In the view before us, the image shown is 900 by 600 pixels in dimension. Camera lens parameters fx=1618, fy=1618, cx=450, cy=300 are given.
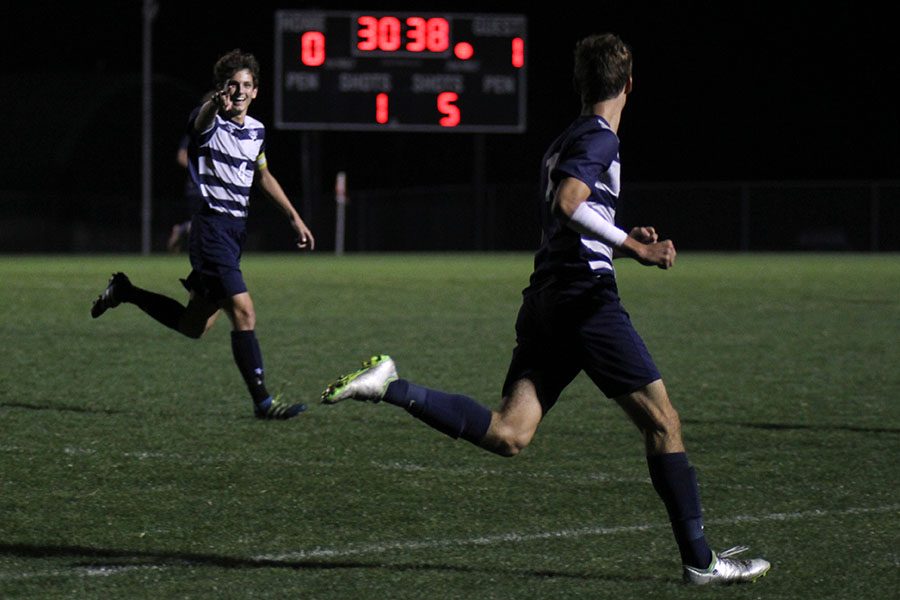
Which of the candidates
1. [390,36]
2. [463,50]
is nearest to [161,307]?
[390,36]

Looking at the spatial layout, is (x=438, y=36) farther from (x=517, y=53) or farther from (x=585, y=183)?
(x=585, y=183)

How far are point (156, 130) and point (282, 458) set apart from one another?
48.1m

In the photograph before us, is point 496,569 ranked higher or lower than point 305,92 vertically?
lower

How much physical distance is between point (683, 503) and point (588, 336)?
0.62 metres

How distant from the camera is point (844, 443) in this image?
330 inches

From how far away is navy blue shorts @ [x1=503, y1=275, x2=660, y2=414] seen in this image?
17.2 feet

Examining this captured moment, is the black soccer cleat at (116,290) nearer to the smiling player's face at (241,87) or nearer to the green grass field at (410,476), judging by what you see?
the green grass field at (410,476)

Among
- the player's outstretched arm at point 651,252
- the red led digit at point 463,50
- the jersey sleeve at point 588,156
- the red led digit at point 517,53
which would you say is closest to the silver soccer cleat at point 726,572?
the player's outstretched arm at point 651,252

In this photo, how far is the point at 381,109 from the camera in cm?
3397

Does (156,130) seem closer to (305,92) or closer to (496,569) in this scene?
(305,92)

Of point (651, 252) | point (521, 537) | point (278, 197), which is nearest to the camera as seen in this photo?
point (651, 252)

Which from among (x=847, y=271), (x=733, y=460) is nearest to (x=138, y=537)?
(x=733, y=460)

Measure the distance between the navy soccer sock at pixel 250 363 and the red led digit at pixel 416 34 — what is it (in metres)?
24.7

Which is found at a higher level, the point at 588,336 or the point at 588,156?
the point at 588,156
